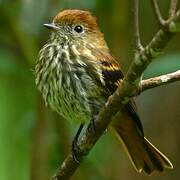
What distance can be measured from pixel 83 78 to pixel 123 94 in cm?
86

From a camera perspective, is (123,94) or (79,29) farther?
(79,29)

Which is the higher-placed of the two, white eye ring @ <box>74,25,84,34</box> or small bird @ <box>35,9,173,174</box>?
white eye ring @ <box>74,25,84,34</box>

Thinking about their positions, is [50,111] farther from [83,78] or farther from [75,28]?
[83,78]

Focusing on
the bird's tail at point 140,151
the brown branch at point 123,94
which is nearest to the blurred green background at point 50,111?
the bird's tail at point 140,151

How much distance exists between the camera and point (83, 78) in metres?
3.89

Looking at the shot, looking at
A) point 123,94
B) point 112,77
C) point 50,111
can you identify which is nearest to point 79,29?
point 112,77

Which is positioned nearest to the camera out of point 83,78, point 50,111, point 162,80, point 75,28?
point 162,80

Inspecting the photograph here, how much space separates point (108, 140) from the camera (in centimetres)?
519

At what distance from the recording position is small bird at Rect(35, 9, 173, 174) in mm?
3914

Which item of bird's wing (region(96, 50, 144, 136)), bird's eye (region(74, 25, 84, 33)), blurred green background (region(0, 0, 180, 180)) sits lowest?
blurred green background (region(0, 0, 180, 180))

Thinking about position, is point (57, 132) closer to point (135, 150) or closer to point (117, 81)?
point (135, 150)

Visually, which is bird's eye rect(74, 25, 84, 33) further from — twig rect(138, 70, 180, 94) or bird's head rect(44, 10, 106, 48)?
twig rect(138, 70, 180, 94)

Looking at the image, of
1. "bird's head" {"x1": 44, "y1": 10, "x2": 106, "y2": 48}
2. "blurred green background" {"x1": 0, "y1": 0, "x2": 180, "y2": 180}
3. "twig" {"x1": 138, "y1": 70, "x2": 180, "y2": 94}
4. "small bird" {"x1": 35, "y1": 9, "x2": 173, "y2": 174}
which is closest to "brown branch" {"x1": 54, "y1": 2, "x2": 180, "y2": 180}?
"twig" {"x1": 138, "y1": 70, "x2": 180, "y2": 94}

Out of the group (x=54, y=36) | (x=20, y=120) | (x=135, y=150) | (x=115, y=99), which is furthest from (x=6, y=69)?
(x=115, y=99)
